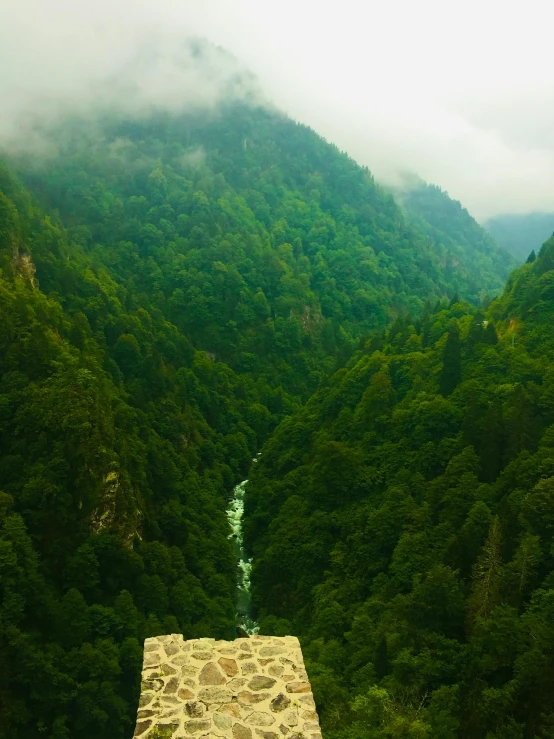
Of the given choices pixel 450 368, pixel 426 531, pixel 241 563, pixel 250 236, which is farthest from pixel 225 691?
pixel 250 236

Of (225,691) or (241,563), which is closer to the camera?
(225,691)

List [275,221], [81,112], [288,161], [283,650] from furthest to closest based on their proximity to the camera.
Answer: [288,161] < [81,112] < [275,221] < [283,650]

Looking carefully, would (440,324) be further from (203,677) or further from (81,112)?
(81,112)

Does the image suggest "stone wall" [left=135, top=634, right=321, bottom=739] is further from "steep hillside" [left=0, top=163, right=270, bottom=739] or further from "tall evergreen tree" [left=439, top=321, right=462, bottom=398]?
"tall evergreen tree" [left=439, top=321, right=462, bottom=398]

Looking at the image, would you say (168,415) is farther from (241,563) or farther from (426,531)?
(426,531)

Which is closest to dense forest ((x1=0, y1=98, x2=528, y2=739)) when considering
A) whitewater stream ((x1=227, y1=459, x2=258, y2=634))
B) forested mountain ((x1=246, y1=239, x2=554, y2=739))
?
forested mountain ((x1=246, y1=239, x2=554, y2=739))

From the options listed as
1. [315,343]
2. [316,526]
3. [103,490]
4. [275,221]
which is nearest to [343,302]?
[315,343]
